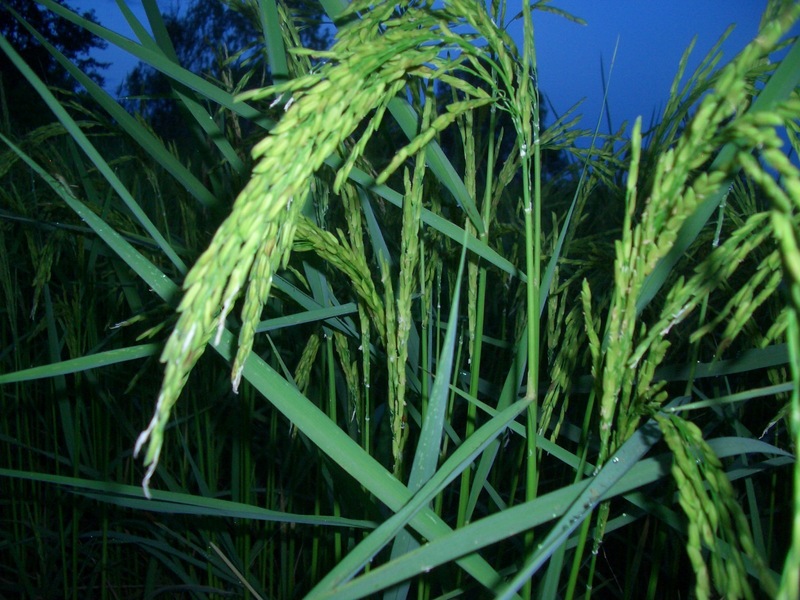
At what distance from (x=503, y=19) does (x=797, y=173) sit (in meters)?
0.67

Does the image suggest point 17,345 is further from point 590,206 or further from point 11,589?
point 590,206

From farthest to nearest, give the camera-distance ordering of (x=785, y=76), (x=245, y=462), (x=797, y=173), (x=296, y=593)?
(x=296, y=593), (x=245, y=462), (x=785, y=76), (x=797, y=173)

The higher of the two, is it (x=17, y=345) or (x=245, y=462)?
(x=17, y=345)

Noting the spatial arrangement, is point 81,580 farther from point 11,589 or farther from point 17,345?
point 17,345

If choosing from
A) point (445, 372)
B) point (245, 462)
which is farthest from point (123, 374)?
point (445, 372)

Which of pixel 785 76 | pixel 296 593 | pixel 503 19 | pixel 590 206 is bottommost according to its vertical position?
pixel 296 593

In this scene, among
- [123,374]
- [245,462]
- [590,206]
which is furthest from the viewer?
[590,206]

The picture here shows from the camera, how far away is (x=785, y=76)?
0.52m

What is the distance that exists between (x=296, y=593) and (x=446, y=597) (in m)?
0.78

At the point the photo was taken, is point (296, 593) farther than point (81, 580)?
No

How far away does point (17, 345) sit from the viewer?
5.16ft

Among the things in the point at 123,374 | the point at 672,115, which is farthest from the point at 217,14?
the point at 672,115

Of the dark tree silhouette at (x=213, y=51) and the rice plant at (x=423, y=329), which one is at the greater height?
the dark tree silhouette at (x=213, y=51)

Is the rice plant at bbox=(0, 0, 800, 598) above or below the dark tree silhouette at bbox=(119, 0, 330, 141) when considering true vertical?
below
